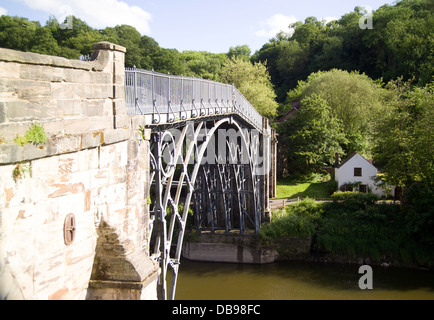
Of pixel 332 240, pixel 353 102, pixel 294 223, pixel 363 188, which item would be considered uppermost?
pixel 353 102

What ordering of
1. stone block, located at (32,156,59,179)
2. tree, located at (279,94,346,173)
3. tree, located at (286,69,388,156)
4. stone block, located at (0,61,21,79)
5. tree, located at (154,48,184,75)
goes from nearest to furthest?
stone block, located at (0,61,21,79), stone block, located at (32,156,59,179), tree, located at (279,94,346,173), tree, located at (286,69,388,156), tree, located at (154,48,184,75)

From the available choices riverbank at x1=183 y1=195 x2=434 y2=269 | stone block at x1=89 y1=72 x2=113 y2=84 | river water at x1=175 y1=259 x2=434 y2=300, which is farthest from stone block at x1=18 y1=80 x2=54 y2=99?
riverbank at x1=183 y1=195 x2=434 y2=269

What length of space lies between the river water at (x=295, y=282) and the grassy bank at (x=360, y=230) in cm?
86

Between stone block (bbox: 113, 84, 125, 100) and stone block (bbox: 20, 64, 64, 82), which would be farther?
stone block (bbox: 113, 84, 125, 100)

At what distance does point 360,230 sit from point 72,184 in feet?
75.9

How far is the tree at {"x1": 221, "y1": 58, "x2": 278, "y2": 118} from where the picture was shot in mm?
44312

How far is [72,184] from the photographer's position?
5.40 meters

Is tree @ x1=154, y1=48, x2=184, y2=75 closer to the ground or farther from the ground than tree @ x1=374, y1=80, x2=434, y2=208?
farther from the ground

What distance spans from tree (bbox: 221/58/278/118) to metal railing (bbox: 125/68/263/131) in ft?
81.2

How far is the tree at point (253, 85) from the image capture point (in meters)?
44.3

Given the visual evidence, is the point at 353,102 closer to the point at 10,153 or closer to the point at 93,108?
the point at 93,108

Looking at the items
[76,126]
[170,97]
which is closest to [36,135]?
[76,126]

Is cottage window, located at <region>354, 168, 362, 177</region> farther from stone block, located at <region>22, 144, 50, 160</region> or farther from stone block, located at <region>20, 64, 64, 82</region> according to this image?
stone block, located at <region>22, 144, 50, 160</region>
